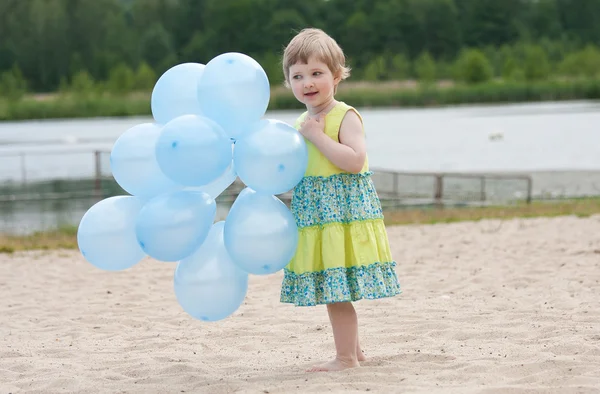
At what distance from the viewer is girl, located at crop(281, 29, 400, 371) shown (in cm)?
400

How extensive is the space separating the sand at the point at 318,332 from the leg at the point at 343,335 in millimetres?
85

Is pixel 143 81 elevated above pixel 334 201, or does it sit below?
below

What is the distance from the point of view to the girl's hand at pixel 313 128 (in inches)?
159

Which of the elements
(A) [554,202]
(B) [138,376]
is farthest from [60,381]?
(A) [554,202]

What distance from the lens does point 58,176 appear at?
2062 cm

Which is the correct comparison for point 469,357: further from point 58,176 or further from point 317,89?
point 58,176

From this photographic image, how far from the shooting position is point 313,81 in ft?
13.3

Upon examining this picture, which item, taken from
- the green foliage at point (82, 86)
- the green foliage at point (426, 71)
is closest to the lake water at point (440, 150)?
the green foliage at point (82, 86)

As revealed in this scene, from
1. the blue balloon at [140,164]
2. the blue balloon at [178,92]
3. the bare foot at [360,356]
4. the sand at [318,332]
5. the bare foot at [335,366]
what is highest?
the blue balloon at [178,92]

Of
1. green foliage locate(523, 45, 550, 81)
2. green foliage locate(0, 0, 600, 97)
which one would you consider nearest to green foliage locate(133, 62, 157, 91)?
green foliage locate(0, 0, 600, 97)

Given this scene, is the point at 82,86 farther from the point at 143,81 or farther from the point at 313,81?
the point at 313,81

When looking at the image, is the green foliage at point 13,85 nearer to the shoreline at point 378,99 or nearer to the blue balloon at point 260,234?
the shoreline at point 378,99

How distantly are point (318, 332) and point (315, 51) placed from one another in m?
1.94

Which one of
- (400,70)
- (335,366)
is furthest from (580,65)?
(335,366)
